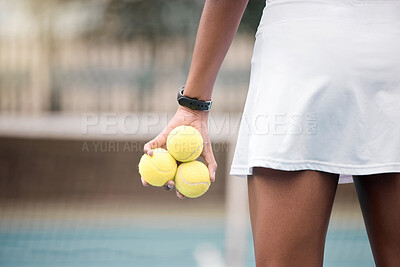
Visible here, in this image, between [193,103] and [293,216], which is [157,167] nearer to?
[193,103]

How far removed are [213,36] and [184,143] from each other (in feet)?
1.00

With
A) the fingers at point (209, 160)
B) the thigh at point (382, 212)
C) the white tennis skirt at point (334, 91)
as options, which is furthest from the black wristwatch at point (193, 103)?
the thigh at point (382, 212)

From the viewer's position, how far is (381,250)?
3.63 feet

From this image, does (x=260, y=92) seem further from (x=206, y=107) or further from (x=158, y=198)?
(x=158, y=198)

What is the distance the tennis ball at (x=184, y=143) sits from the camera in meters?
1.28

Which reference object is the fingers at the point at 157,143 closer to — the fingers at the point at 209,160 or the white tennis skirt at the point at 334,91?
the fingers at the point at 209,160

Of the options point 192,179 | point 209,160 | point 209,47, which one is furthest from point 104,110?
point 209,47

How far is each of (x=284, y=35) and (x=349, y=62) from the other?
0.43 ft

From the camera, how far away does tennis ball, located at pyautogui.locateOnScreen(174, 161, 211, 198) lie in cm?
142

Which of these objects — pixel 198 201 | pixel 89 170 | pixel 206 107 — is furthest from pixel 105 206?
pixel 206 107

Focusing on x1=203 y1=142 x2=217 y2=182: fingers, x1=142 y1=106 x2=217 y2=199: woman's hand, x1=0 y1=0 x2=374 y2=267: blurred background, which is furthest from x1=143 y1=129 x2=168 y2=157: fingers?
x1=0 y1=0 x2=374 y2=267: blurred background

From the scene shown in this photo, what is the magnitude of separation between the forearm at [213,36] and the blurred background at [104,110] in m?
4.13

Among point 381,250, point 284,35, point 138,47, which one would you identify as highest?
point 138,47

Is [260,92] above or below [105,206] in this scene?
above
